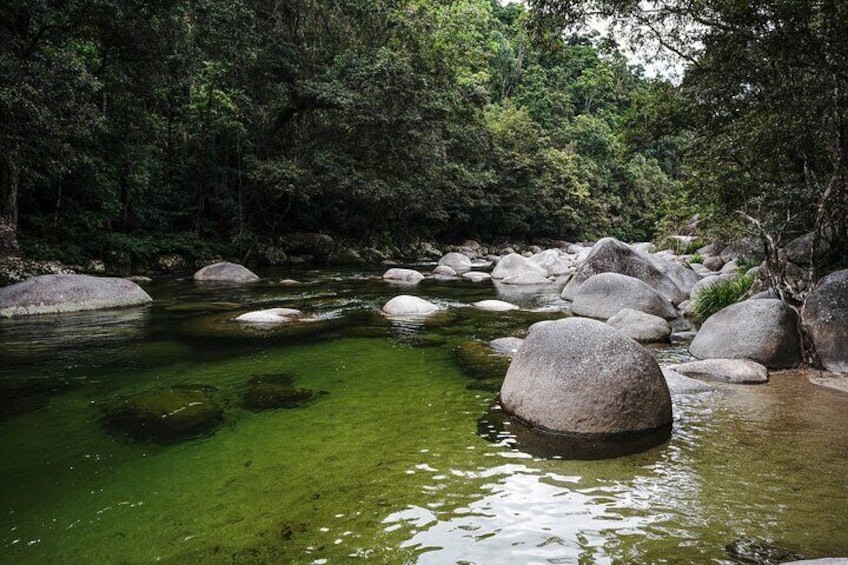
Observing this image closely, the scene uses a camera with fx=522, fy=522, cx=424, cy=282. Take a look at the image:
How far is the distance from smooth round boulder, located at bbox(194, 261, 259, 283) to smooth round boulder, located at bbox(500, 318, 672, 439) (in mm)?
13586

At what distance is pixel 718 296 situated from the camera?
1096 cm

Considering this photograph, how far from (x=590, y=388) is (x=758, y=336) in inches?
151

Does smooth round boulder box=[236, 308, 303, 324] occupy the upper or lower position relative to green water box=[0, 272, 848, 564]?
upper

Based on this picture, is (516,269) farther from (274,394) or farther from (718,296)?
(274,394)

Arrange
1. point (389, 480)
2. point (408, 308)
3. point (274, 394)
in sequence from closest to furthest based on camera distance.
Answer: point (389, 480) < point (274, 394) < point (408, 308)

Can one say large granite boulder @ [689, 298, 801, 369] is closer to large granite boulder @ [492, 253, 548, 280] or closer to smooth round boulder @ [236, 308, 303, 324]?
smooth round boulder @ [236, 308, 303, 324]

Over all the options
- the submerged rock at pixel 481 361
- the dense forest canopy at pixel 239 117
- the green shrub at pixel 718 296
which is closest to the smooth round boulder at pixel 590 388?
the submerged rock at pixel 481 361

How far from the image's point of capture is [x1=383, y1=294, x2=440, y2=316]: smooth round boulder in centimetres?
1098

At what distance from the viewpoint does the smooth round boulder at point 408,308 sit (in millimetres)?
10984

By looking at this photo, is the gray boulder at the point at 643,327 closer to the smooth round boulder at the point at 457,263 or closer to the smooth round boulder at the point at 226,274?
the smooth round boulder at the point at 226,274

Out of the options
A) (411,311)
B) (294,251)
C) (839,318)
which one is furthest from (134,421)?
(294,251)

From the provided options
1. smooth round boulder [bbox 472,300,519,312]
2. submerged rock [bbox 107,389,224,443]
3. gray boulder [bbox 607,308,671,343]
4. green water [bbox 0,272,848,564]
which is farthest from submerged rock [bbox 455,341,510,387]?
smooth round boulder [bbox 472,300,519,312]

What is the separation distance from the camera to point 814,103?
24.4ft

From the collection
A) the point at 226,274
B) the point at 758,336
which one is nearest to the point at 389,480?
the point at 758,336
